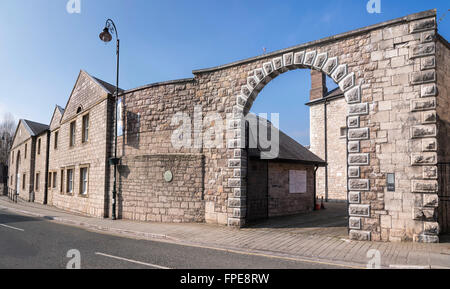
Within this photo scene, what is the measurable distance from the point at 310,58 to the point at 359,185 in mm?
4341

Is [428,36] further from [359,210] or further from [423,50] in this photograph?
[359,210]

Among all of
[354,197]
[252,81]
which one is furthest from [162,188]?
[354,197]

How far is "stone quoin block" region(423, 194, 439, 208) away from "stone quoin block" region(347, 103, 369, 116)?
9.04ft

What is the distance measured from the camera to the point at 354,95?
8.55 meters

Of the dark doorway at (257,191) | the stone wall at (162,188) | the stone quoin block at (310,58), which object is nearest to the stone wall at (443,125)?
the stone quoin block at (310,58)

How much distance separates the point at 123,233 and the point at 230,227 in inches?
150

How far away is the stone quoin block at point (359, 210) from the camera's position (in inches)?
318

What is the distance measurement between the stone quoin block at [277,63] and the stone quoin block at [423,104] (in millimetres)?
4176

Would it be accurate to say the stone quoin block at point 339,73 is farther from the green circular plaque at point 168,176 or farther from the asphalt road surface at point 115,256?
the green circular plaque at point 168,176

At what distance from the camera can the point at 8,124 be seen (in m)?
50.2

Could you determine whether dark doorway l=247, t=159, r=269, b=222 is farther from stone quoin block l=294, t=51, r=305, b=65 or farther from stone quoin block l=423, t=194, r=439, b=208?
stone quoin block l=423, t=194, r=439, b=208

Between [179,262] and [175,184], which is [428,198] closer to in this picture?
[179,262]

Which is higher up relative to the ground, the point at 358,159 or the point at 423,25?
the point at 423,25

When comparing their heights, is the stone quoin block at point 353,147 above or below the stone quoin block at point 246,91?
below
